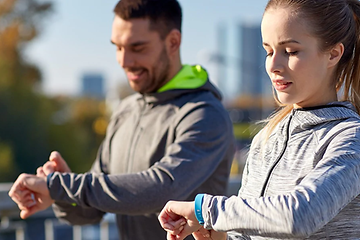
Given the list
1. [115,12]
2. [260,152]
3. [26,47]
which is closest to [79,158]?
[26,47]

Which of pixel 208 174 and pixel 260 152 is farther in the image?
pixel 208 174

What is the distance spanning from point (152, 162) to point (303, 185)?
1.37 m

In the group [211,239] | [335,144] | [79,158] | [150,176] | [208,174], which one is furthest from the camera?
[79,158]

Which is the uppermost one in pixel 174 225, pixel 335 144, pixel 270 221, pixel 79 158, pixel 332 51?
pixel 332 51

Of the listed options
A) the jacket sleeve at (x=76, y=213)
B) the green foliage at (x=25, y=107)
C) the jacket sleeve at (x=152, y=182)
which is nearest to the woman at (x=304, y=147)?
the jacket sleeve at (x=152, y=182)

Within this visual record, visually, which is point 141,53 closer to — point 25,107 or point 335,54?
point 335,54

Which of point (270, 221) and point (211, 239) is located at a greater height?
point (270, 221)

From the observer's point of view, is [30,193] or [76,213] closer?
[30,193]

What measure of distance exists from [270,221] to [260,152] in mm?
480

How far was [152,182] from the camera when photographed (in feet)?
8.10

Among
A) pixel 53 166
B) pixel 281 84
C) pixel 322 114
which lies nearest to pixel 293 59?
pixel 281 84

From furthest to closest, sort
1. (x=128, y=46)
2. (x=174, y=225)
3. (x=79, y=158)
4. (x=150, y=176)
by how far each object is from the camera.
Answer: (x=79, y=158) < (x=128, y=46) < (x=150, y=176) < (x=174, y=225)

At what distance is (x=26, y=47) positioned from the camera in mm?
17906

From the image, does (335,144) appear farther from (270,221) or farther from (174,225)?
(174,225)
